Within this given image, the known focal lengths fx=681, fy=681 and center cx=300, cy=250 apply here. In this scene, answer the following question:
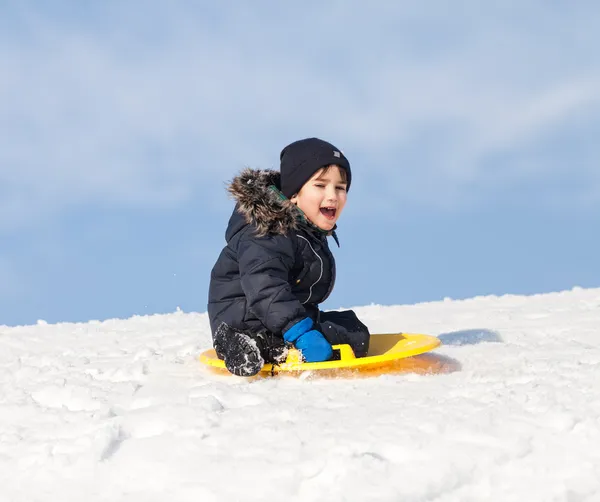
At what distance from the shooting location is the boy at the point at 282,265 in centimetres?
385

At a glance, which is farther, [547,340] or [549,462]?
[547,340]

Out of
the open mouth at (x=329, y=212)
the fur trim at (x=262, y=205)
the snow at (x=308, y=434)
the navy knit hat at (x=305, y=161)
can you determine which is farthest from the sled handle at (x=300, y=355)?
the navy knit hat at (x=305, y=161)

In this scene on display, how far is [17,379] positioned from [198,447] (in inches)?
83.9

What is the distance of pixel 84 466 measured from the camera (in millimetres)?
2645

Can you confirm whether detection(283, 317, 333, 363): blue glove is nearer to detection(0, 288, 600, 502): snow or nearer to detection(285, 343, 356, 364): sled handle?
detection(285, 343, 356, 364): sled handle

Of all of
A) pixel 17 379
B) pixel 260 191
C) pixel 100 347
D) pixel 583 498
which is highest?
pixel 260 191

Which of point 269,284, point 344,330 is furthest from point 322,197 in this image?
point 344,330

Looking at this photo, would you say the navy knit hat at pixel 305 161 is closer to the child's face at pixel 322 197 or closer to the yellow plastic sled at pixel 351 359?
the child's face at pixel 322 197

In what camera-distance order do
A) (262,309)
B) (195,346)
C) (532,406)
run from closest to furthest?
(532,406), (262,309), (195,346)

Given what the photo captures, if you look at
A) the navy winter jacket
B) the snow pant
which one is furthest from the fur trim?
the snow pant

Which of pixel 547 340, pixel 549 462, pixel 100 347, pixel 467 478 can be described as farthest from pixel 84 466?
pixel 547 340

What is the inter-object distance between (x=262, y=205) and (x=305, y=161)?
0.42 meters

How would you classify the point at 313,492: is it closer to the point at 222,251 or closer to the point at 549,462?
the point at 549,462

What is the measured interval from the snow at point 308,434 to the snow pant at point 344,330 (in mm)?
535
